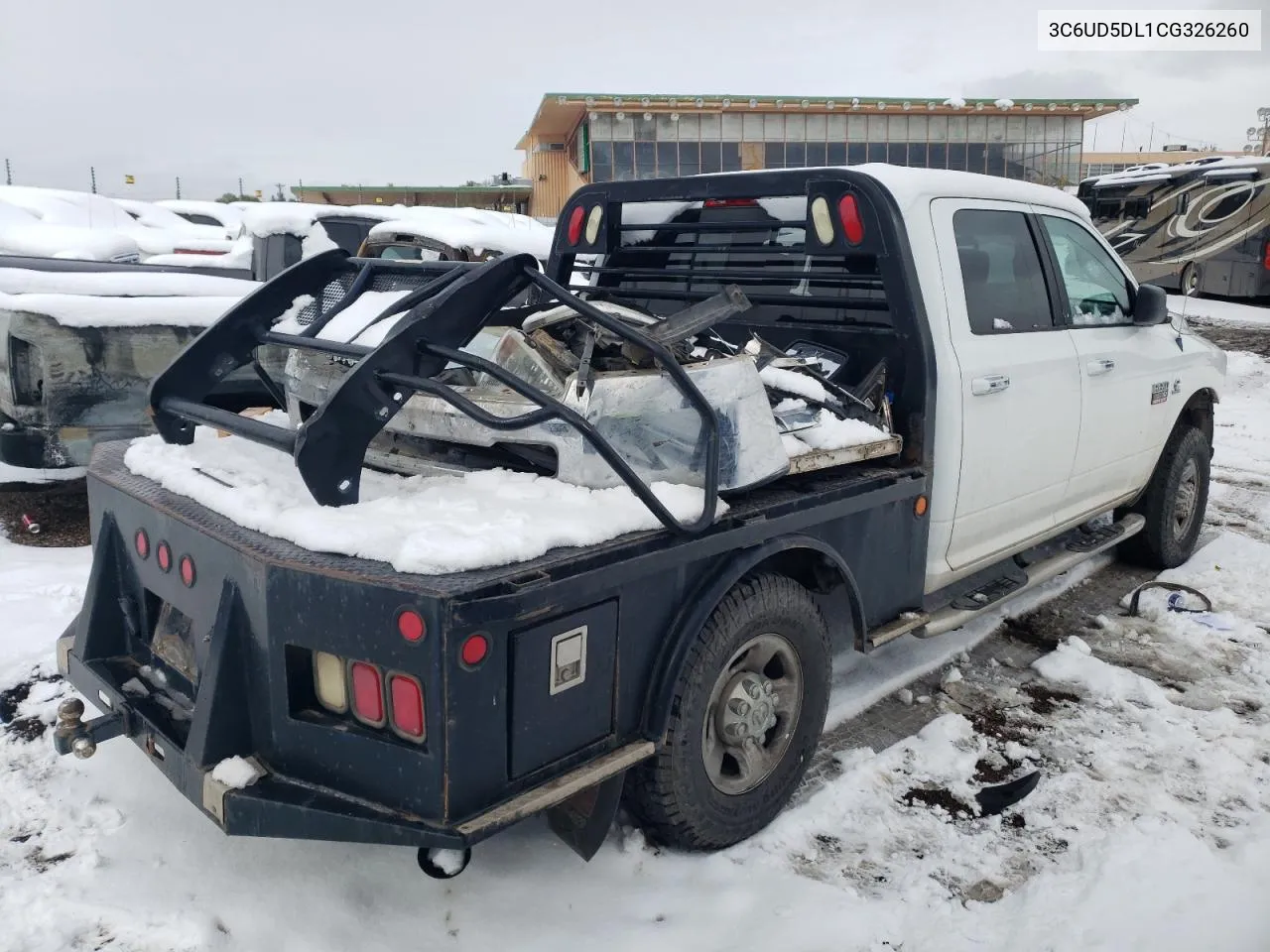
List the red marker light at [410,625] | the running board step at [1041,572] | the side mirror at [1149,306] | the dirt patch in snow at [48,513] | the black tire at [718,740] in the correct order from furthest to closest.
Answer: the dirt patch in snow at [48,513] < the side mirror at [1149,306] < the running board step at [1041,572] < the black tire at [718,740] < the red marker light at [410,625]

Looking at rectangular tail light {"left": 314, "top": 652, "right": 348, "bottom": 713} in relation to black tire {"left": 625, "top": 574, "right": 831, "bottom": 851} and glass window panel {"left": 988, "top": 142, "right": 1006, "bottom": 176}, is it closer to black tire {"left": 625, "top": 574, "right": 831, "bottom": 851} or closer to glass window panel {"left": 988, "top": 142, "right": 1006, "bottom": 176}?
black tire {"left": 625, "top": 574, "right": 831, "bottom": 851}

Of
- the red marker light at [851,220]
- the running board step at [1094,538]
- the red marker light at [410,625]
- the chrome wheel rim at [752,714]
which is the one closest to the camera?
the red marker light at [410,625]

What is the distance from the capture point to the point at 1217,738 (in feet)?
12.0

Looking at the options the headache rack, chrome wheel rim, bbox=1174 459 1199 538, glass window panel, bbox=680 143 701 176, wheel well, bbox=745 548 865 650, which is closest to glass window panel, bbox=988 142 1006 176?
glass window panel, bbox=680 143 701 176

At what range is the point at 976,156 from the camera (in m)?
36.0

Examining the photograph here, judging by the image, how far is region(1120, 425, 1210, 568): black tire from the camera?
5371 mm

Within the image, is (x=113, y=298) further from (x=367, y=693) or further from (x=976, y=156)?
(x=976, y=156)

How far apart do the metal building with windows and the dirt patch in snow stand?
26966 millimetres

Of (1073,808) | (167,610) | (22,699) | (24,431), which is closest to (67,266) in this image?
(24,431)

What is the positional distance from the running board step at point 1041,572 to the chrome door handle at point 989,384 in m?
0.86

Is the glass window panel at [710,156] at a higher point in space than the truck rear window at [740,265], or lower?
higher

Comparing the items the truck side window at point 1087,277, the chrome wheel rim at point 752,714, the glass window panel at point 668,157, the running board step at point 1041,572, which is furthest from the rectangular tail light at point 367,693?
the glass window panel at point 668,157

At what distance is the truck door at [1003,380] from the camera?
11.9 feet

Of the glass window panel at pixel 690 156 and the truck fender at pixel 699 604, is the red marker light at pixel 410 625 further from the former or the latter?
the glass window panel at pixel 690 156
